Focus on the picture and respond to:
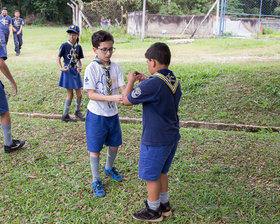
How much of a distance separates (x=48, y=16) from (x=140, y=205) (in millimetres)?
42546

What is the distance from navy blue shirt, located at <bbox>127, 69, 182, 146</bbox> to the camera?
8.43 ft

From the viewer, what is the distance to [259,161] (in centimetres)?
410

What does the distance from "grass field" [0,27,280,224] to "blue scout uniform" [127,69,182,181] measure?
701mm

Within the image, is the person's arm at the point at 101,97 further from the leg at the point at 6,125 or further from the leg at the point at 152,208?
the leg at the point at 6,125

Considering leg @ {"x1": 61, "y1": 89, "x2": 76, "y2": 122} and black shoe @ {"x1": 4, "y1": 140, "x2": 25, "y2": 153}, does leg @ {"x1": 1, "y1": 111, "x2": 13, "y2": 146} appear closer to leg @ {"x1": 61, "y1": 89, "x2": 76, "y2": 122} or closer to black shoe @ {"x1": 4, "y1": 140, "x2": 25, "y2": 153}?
black shoe @ {"x1": 4, "y1": 140, "x2": 25, "y2": 153}

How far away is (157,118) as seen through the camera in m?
2.65

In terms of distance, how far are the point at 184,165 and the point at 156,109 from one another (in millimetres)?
1652

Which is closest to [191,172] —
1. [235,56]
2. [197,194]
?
[197,194]

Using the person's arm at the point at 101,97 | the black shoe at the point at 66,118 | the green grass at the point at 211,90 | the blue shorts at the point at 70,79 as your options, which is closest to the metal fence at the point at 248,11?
the green grass at the point at 211,90

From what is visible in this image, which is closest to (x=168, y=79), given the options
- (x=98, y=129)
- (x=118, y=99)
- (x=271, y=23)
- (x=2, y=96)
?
(x=118, y=99)

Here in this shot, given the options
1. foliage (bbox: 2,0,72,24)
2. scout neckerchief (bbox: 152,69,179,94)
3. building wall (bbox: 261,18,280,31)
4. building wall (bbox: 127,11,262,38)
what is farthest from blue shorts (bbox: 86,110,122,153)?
foliage (bbox: 2,0,72,24)

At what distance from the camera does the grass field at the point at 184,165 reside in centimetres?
313

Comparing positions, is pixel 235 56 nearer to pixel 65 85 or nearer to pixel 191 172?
pixel 65 85

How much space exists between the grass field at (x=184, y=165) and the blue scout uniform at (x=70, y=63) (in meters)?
0.79
